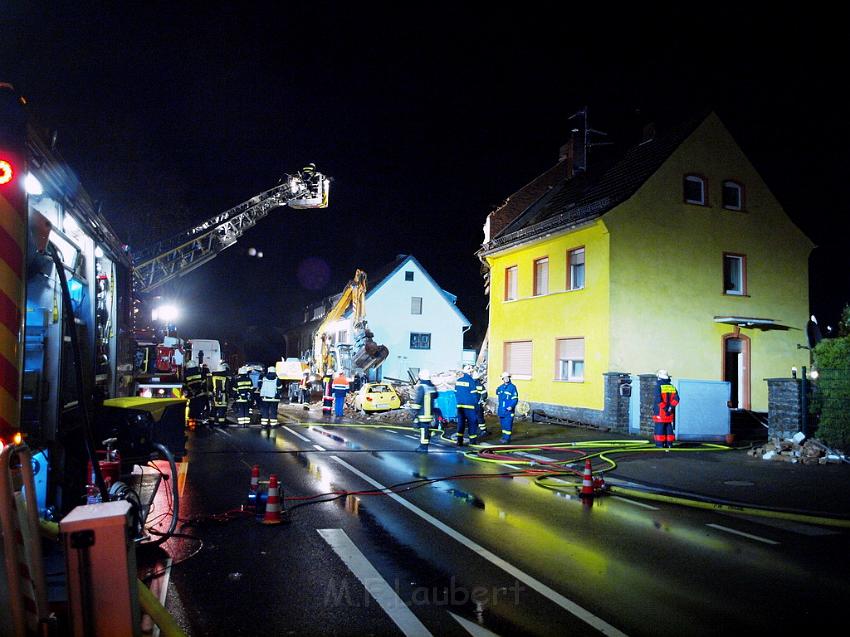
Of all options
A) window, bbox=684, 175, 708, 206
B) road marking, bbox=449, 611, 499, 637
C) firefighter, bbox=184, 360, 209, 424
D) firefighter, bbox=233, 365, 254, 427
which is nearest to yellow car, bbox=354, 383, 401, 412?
firefighter, bbox=233, 365, 254, 427

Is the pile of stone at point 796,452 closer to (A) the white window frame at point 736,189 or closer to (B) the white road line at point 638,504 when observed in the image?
(B) the white road line at point 638,504

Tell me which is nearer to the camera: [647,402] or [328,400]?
[647,402]

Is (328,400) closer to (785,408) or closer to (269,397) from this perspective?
(269,397)

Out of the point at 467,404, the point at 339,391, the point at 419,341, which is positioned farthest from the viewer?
the point at 419,341

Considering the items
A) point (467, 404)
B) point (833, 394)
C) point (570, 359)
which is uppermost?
point (570, 359)

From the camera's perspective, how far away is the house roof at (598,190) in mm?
19953

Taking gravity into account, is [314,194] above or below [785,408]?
above

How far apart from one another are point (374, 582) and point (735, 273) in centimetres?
1942

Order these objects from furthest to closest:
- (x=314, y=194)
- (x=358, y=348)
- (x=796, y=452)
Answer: (x=314, y=194)
(x=358, y=348)
(x=796, y=452)

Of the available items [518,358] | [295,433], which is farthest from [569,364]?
[295,433]

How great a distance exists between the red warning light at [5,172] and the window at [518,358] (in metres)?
20.3

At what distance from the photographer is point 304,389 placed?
3103cm

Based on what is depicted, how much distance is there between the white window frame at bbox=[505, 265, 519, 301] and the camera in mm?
24311

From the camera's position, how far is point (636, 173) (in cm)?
2066
